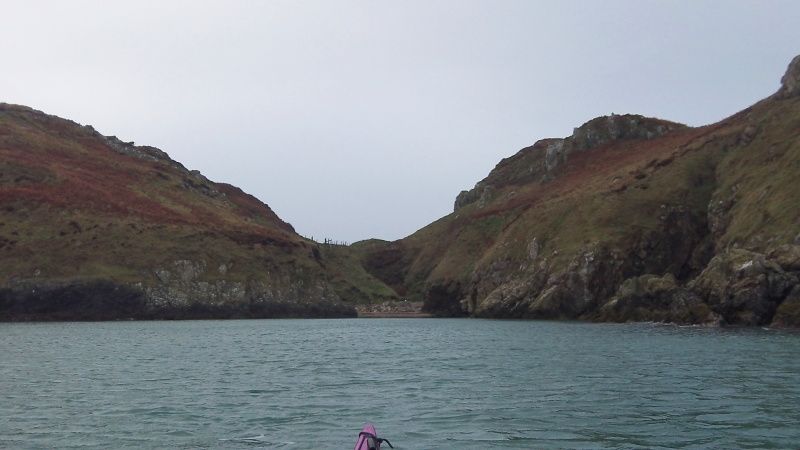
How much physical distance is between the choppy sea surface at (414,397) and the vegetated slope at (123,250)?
2891 inches

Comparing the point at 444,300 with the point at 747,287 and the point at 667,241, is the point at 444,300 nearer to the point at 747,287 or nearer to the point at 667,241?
the point at 667,241

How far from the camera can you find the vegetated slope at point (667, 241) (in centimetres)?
8812

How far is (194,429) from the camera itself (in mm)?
26297

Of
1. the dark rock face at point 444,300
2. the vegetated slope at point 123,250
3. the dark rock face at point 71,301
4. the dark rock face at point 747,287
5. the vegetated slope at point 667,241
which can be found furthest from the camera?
the dark rock face at point 444,300

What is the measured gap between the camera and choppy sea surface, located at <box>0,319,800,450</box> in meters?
24.6

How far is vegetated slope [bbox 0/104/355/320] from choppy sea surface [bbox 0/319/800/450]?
7343 centimetres

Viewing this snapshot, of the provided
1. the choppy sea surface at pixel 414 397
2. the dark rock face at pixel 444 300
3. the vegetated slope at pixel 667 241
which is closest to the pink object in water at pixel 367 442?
the choppy sea surface at pixel 414 397

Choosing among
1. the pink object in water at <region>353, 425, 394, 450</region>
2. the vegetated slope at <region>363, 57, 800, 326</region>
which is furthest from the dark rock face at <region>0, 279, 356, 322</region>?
the pink object in water at <region>353, 425, 394, 450</region>

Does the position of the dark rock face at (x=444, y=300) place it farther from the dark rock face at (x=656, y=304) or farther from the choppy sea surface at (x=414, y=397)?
the choppy sea surface at (x=414, y=397)

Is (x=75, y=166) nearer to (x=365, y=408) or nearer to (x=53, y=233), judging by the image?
(x=53, y=233)

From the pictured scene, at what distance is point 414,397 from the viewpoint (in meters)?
33.7

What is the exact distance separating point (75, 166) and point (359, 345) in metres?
133

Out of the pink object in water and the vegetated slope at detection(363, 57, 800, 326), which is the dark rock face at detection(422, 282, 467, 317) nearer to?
the vegetated slope at detection(363, 57, 800, 326)

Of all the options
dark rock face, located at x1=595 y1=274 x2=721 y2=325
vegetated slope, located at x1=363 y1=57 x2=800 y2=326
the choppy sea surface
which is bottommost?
the choppy sea surface
